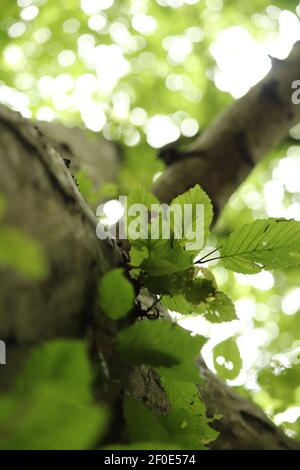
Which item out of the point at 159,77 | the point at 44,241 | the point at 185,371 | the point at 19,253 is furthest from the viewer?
the point at 159,77

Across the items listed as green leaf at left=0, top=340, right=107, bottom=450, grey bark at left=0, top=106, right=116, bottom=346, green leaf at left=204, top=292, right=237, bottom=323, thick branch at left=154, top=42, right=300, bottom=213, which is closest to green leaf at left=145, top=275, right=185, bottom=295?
green leaf at left=204, top=292, right=237, bottom=323

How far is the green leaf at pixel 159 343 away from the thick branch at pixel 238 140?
A: 4.30ft

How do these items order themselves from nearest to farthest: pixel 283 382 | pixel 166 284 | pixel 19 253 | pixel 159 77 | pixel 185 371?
pixel 19 253, pixel 185 371, pixel 166 284, pixel 283 382, pixel 159 77

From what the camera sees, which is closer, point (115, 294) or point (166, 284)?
point (115, 294)

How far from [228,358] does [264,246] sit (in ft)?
1.90

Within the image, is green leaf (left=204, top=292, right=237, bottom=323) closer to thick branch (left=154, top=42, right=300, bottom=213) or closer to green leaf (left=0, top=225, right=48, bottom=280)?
green leaf (left=0, top=225, right=48, bottom=280)

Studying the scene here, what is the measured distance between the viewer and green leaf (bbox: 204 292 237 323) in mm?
921

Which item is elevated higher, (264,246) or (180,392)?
(264,246)

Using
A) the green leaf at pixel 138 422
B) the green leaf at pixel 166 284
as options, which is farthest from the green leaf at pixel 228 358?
the green leaf at pixel 138 422

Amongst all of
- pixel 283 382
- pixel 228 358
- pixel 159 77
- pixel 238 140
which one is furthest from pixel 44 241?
pixel 159 77

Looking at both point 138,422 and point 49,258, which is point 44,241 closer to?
point 49,258

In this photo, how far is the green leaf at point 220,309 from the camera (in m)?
0.92

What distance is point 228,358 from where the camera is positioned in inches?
55.3

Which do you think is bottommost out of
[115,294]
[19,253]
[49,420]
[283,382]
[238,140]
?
[49,420]
